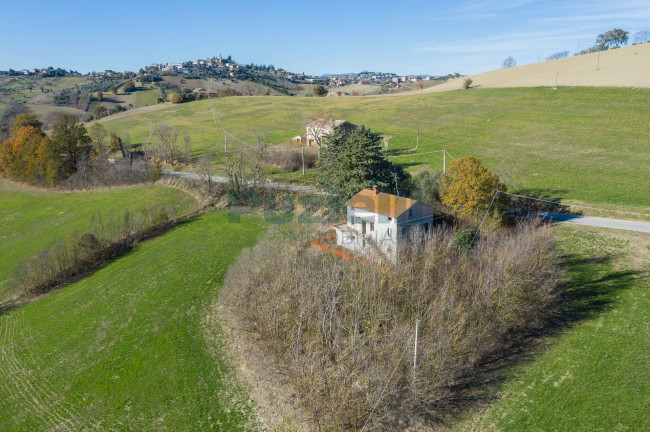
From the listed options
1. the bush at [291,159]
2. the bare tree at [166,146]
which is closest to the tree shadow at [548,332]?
the bush at [291,159]

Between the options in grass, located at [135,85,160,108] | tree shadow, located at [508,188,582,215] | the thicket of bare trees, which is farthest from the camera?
grass, located at [135,85,160,108]

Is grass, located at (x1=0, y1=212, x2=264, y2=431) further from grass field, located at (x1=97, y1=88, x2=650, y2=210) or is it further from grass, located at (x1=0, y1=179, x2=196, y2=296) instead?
grass field, located at (x1=97, y1=88, x2=650, y2=210)

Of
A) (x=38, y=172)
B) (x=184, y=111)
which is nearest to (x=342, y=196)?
(x=38, y=172)

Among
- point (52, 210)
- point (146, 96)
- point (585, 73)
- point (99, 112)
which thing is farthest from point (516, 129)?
point (146, 96)

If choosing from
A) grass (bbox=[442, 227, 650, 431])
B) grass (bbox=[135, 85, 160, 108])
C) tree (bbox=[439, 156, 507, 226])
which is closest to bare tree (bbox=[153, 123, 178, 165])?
tree (bbox=[439, 156, 507, 226])

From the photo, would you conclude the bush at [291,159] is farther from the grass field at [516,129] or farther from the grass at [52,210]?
the grass at [52,210]

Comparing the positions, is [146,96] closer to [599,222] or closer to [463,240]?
[463,240]
